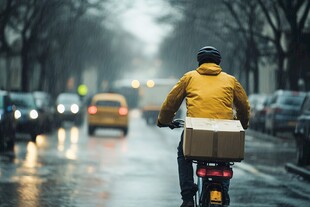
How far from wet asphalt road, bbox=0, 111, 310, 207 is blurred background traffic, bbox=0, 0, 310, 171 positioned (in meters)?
1.81

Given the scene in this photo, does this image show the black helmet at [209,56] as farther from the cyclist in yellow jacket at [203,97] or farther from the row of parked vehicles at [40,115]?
the row of parked vehicles at [40,115]

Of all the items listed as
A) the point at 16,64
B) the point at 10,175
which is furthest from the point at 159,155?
the point at 16,64

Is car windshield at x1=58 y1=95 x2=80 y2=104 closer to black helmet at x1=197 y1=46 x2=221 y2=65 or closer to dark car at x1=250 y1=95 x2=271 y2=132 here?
dark car at x1=250 y1=95 x2=271 y2=132

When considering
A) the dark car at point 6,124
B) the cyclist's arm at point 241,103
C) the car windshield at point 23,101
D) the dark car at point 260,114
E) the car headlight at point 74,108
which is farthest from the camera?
the car headlight at point 74,108

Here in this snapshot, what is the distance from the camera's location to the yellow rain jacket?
318 inches

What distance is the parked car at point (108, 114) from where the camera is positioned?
36281mm

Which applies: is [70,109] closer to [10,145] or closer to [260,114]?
[260,114]

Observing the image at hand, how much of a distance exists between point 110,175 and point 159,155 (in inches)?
264

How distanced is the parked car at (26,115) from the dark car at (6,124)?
552cm

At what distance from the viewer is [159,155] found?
76.9 ft

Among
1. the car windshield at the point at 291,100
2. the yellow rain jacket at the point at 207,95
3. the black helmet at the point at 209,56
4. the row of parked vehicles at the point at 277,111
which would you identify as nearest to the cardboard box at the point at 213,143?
the yellow rain jacket at the point at 207,95

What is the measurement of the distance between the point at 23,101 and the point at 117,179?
54.4ft

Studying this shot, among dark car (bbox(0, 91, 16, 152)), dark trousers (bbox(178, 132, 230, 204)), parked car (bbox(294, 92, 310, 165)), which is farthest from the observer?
dark car (bbox(0, 91, 16, 152))

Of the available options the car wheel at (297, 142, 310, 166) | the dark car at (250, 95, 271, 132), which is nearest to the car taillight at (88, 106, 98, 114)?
the dark car at (250, 95, 271, 132)
